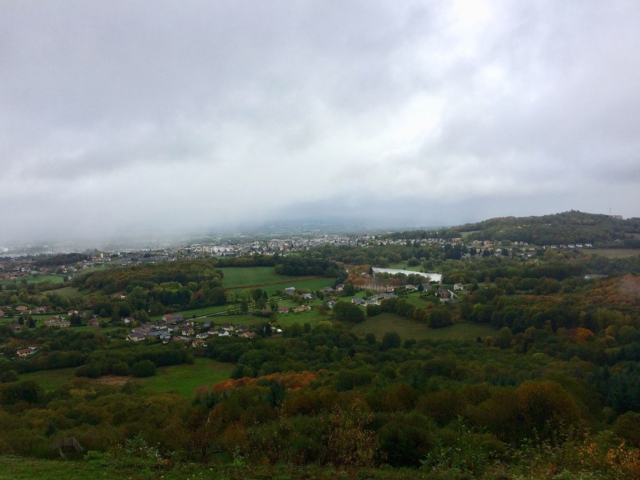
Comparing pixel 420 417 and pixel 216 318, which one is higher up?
pixel 420 417

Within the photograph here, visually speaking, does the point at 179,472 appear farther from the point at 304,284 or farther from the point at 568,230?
the point at 568,230

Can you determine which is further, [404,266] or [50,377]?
[404,266]

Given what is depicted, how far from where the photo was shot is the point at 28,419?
16.9 m

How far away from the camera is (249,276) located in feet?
211


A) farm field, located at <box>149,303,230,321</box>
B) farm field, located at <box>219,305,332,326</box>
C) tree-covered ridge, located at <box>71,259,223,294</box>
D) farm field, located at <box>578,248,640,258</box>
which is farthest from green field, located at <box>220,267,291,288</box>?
farm field, located at <box>578,248,640,258</box>

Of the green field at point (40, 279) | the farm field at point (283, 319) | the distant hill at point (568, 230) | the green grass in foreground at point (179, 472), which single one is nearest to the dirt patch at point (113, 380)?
the farm field at point (283, 319)

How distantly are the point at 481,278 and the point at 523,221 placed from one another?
176ft

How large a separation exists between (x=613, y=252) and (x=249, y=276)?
62.5 meters

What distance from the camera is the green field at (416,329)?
3484 cm

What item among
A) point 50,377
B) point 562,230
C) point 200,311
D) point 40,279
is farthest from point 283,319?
point 562,230

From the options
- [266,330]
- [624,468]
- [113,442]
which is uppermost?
[624,468]

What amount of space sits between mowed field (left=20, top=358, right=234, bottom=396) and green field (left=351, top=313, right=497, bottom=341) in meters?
15.0

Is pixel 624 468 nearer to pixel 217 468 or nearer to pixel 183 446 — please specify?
pixel 217 468

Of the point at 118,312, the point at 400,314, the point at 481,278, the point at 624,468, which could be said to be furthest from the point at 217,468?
the point at 481,278
